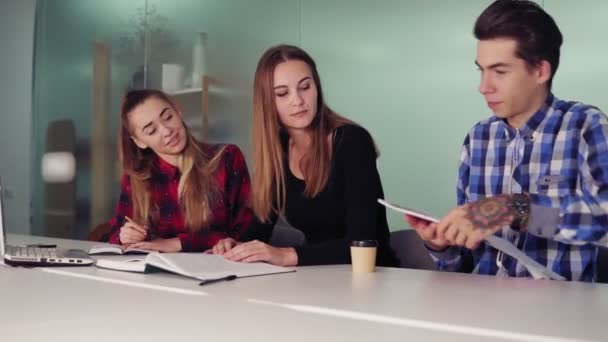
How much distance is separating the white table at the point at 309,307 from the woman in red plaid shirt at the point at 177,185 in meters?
0.99

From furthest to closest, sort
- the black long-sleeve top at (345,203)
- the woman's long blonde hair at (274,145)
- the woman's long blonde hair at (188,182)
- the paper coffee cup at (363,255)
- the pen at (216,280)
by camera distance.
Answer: the woman's long blonde hair at (188,182) → the woman's long blonde hair at (274,145) → the black long-sleeve top at (345,203) → the paper coffee cup at (363,255) → the pen at (216,280)

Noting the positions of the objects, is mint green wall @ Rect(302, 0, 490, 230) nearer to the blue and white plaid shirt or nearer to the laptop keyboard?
the blue and white plaid shirt

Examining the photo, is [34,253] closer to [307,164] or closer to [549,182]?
[307,164]

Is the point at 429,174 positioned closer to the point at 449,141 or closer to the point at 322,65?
the point at 449,141

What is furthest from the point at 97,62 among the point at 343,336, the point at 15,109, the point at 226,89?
the point at 343,336

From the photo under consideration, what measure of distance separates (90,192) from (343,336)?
3.91 metres

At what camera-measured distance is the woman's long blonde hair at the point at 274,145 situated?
2.13 m

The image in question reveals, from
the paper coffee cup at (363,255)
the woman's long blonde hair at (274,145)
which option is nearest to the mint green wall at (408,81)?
the woman's long blonde hair at (274,145)

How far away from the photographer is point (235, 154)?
266 cm

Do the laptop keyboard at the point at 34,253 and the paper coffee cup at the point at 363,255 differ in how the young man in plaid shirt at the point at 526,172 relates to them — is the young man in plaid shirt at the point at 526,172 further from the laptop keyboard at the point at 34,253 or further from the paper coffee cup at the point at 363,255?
the laptop keyboard at the point at 34,253

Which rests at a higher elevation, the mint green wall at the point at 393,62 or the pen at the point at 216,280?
the mint green wall at the point at 393,62

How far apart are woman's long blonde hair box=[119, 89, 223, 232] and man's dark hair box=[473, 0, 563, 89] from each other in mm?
1120

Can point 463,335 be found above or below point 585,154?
below

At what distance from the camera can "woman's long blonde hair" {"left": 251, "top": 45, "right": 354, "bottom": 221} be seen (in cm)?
213
